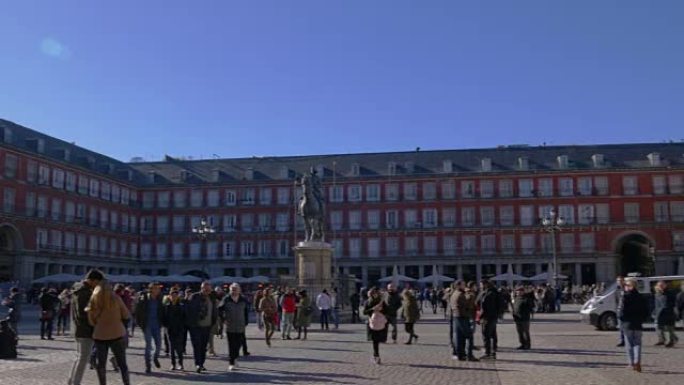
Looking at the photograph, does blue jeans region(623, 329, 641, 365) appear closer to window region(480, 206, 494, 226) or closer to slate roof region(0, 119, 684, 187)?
slate roof region(0, 119, 684, 187)

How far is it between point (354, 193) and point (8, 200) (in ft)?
106

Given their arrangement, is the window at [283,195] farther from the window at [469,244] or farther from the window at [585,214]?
the window at [585,214]

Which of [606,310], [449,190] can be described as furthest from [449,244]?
[606,310]

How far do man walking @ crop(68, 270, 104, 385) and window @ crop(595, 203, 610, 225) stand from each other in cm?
6619

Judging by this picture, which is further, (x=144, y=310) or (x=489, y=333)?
(x=489, y=333)

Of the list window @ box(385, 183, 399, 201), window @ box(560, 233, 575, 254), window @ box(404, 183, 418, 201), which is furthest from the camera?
window @ box(385, 183, 399, 201)

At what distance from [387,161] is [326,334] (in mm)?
54300

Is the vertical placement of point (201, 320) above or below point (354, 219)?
below

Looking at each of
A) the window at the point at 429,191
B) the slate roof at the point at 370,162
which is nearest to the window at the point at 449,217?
the window at the point at 429,191

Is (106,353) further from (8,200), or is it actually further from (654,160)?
(654,160)

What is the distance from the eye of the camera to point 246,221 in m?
77.6

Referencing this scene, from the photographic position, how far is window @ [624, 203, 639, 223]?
2758 inches

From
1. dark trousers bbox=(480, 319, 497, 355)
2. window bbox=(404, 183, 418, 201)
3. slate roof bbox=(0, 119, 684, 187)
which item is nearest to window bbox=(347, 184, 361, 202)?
slate roof bbox=(0, 119, 684, 187)

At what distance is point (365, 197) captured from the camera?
75.6 meters
